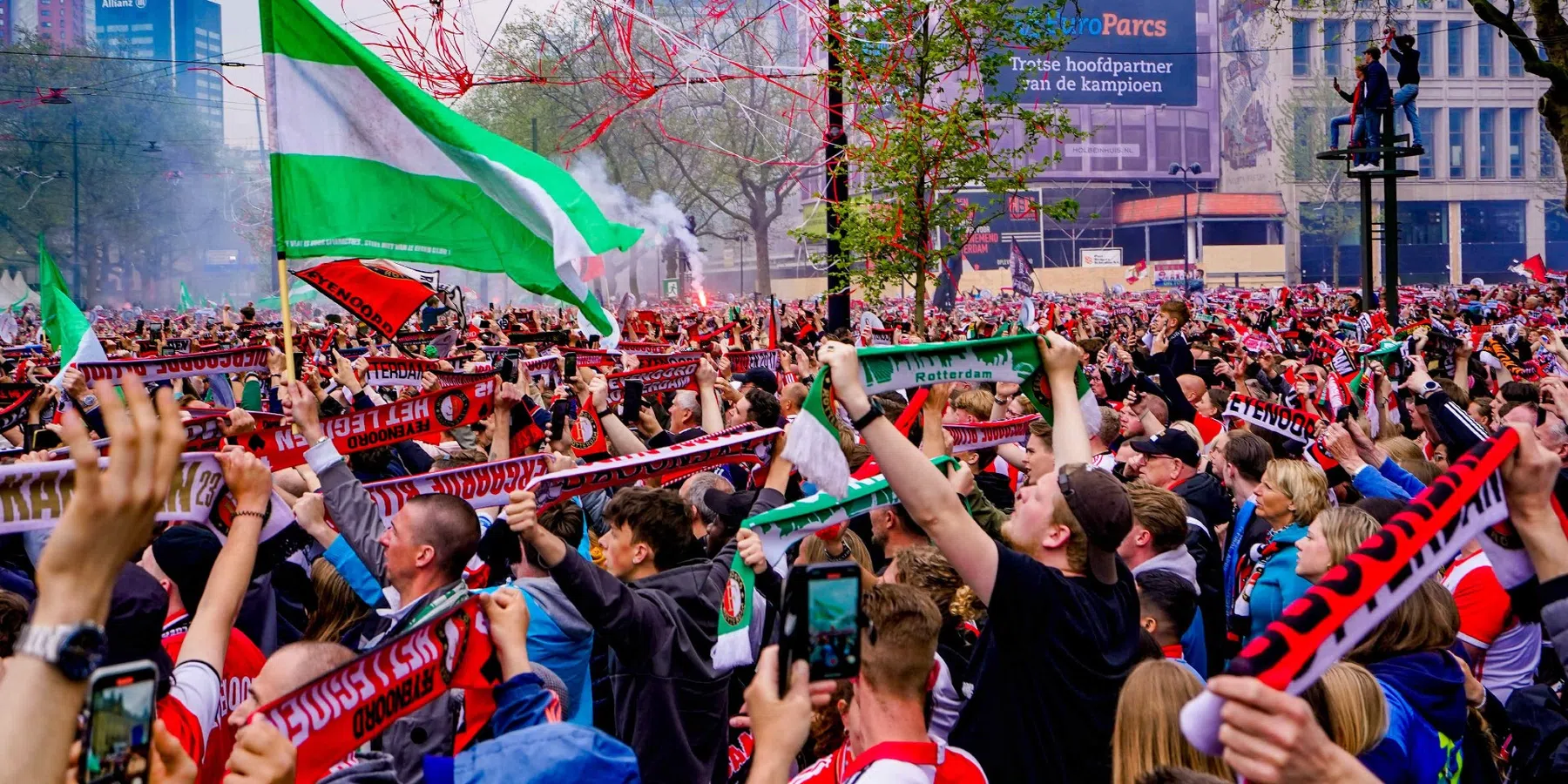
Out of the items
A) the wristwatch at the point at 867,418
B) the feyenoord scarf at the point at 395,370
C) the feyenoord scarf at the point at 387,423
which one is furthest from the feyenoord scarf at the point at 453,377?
the wristwatch at the point at 867,418

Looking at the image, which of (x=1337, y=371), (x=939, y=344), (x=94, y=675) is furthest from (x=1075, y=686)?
(x=1337, y=371)

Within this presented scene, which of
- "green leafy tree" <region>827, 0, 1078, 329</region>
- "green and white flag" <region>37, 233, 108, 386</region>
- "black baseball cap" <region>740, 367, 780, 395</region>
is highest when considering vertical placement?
"green leafy tree" <region>827, 0, 1078, 329</region>

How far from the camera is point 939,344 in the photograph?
4328 millimetres

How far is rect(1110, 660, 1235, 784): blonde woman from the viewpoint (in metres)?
3.11

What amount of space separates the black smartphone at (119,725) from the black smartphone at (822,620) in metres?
0.98

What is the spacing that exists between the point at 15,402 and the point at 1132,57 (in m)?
84.5

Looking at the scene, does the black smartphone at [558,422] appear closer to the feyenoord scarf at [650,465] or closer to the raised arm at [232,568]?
the feyenoord scarf at [650,465]

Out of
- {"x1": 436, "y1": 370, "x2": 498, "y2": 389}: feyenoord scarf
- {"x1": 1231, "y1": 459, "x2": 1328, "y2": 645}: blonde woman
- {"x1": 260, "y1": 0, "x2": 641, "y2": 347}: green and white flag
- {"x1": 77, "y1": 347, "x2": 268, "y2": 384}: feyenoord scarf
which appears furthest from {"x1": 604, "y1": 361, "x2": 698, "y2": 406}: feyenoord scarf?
{"x1": 1231, "y1": 459, "x2": 1328, "y2": 645}: blonde woman

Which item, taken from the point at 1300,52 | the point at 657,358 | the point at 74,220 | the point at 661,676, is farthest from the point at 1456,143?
the point at 661,676

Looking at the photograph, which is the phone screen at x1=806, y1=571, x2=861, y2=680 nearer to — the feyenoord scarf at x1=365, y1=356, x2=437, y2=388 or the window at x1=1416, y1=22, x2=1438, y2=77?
the feyenoord scarf at x1=365, y1=356, x2=437, y2=388

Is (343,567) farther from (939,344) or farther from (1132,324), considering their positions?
(1132,324)

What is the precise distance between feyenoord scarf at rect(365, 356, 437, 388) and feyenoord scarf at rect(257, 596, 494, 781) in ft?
21.9

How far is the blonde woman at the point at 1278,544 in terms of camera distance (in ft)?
17.3

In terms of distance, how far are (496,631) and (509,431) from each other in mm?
4097
